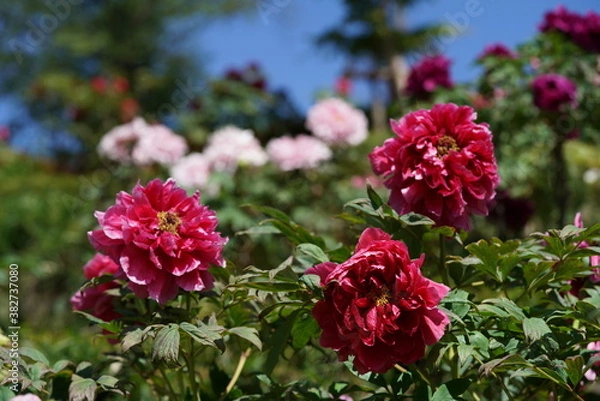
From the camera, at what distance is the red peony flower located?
1152mm

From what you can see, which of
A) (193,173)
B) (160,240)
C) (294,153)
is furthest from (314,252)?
(294,153)

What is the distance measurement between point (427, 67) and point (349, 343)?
2.41m

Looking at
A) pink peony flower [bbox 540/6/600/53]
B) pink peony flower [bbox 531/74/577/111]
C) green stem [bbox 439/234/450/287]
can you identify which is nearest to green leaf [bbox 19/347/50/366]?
green stem [bbox 439/234/450/287]

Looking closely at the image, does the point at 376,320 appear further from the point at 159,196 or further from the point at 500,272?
the point at 159,196

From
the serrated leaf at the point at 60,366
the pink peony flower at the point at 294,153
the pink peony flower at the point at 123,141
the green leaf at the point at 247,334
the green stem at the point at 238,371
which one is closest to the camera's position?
the green leaf at the point at 247,334

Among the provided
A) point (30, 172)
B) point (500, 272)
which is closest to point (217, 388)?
point (500, 272)

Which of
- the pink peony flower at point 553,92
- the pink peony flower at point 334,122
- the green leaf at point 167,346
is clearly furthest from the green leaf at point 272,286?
the pink peony flower at point 334,122

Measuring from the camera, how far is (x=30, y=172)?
951cm

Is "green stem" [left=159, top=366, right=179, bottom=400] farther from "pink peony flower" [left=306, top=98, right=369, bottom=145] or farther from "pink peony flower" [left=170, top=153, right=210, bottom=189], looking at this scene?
"pink peony flower" [left=306, top=98, right=369, bottom=145]

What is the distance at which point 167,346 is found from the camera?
3.41 ft

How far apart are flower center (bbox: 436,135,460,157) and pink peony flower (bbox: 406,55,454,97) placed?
2128 mm

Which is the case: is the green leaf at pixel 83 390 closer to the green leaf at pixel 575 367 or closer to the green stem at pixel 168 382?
the green stem at pixel 168 382

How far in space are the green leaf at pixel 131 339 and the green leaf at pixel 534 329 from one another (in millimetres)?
496

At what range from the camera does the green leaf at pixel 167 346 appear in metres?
1.03
